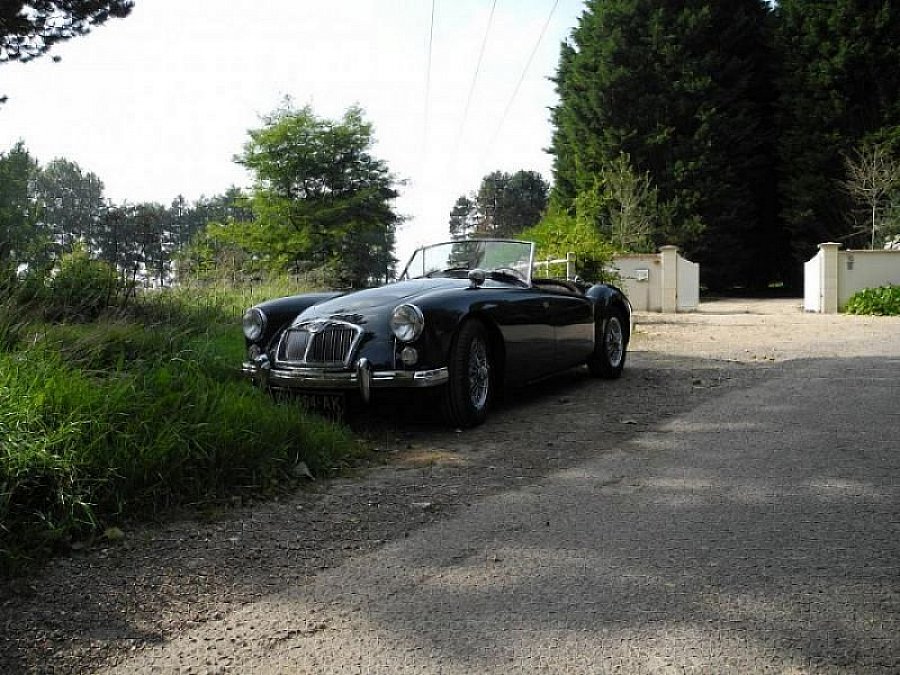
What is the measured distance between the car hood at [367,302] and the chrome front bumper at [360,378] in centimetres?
40

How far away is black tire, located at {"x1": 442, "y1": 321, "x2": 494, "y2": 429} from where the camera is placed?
5090 millimetres

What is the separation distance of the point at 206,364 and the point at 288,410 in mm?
1311

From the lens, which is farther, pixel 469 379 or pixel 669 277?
pixel 669 277

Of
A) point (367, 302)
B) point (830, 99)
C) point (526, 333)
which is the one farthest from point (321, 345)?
point (830, 99)

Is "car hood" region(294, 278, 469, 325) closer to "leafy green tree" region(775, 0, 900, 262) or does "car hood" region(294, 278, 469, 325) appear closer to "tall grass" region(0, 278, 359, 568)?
"tall grass" region(0, 278, 359, 568)

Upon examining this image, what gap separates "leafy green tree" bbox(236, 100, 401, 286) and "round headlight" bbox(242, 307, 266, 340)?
30.4 metres

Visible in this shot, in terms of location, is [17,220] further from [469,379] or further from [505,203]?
[505,203]

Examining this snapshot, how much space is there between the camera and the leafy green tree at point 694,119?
3203cm

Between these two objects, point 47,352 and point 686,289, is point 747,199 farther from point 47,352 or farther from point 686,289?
point 47,352

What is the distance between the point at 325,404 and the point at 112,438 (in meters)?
1.89

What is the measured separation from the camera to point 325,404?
17.3ft

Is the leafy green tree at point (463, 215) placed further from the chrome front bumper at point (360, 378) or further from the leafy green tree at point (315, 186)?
the chrome front bumper at point (360, 378)

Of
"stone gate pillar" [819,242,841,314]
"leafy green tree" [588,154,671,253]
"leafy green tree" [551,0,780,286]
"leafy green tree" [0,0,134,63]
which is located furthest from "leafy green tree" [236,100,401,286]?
"leafy green tree" [0,0,134,63]

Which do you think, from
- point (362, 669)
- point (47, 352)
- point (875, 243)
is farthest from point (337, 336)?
point (875, 243)
